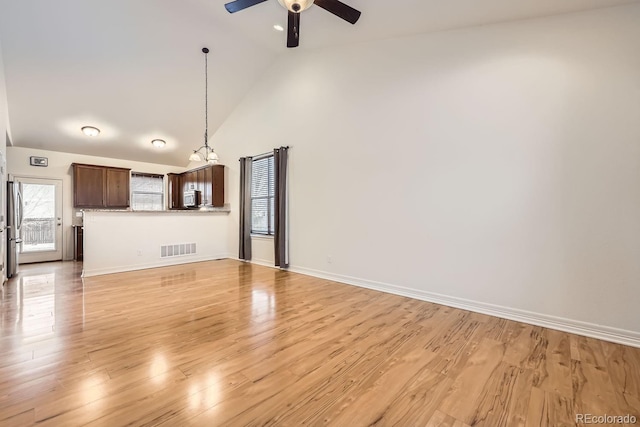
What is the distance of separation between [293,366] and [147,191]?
8.18m

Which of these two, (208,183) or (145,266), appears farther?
(208,183)

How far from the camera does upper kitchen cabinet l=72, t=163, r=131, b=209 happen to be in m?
7.02

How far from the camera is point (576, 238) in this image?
111 inches

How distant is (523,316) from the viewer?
3041mm

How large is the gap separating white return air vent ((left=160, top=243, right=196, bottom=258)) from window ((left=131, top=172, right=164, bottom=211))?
8.56 ft

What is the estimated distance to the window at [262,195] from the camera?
5.96 m

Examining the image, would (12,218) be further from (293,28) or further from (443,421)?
(443,421)

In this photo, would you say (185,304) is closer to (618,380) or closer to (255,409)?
(255,409)

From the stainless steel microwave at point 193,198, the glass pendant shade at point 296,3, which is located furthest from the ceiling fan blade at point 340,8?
the stainless steel microwave at point 193,198

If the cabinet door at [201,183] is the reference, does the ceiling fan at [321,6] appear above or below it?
above

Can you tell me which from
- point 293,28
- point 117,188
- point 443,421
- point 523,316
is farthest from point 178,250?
point 523,316

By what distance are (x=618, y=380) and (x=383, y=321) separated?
1751mm

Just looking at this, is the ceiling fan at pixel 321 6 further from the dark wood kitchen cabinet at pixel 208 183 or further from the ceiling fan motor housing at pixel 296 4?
the dark wood kitchen cabinet at pixel 208 183

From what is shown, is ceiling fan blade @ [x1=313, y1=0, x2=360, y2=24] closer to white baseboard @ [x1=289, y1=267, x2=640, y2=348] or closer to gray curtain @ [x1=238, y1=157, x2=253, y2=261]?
white baseboard @ [x1=289, y1=267, x2=640, y2=348]
